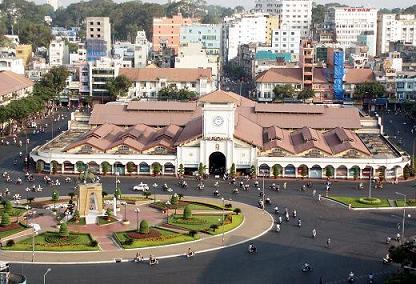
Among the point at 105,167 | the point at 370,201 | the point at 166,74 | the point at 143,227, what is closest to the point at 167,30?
the point at 166,74

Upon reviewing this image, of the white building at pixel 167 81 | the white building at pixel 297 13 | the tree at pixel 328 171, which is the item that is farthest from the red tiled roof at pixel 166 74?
the white building at pixel 297 13

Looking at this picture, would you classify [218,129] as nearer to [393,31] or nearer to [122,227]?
[122,227]

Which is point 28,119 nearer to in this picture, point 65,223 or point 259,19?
point 65,223

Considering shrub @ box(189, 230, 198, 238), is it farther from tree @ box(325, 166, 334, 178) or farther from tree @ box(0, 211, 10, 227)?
tree @ box(325, 166, 334, 178)

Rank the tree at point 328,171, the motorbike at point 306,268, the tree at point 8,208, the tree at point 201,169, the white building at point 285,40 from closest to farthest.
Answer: the motorbike at point 306,268, the tree at point 8,208, the tree at point 328,171, the tree at point 201,169, the white building at point 285,40

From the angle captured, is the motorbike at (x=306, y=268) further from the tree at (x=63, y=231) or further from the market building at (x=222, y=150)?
the market building at (x=222, y=150)

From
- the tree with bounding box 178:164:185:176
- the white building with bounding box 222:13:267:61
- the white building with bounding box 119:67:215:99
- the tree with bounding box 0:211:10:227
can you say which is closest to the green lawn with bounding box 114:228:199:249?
the tree with bounding box 0:211:10:227
